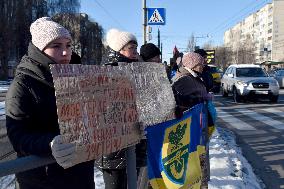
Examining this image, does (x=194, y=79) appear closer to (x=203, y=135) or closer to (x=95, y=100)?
(x=203, y=135)

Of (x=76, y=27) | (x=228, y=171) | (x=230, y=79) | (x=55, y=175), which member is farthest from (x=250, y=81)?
(x=76, y=27)

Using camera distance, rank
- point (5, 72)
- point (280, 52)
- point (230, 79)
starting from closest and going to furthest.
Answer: point (230, 79), point (5, 72), point (280, 52)

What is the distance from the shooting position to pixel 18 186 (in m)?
2.35

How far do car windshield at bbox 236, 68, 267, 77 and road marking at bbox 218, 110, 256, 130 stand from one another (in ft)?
18.1

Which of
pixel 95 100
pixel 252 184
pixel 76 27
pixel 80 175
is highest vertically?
pixel 76 27

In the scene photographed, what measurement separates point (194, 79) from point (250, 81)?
1438cm

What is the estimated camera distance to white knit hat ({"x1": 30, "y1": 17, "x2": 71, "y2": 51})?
2.38 metres

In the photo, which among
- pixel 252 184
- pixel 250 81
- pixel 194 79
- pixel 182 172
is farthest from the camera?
pixel 250 81

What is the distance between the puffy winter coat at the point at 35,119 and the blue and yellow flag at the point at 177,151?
716 mm

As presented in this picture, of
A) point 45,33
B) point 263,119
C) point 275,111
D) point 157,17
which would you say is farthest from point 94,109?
point 275,111

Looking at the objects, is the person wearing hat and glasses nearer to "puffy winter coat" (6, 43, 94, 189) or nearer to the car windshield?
"puffy winter coat" (6, 43, 94, 189)

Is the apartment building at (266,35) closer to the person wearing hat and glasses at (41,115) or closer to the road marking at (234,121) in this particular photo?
the road marking at (234,121)

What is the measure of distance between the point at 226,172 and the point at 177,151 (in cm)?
273

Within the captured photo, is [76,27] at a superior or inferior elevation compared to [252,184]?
superior
